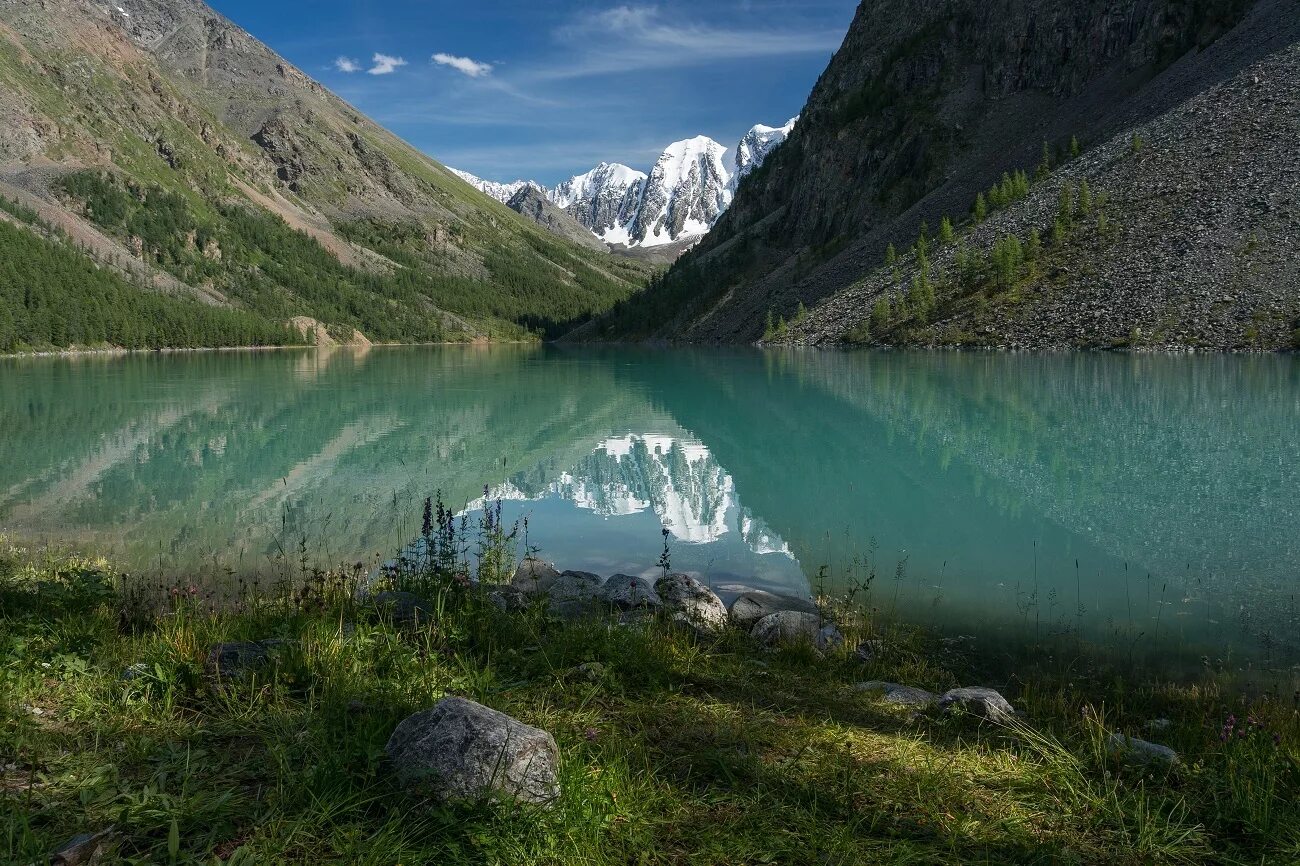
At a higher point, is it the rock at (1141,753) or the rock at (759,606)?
the rock at (1141,753)

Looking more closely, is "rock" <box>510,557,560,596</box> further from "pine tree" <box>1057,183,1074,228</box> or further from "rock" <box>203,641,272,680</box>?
"pine tree" <box>1057,183,1074,228</box>

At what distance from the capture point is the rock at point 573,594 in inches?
411

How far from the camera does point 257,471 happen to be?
25.8 metres

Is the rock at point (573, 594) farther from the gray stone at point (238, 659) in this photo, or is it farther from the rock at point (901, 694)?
the rock at point (901, 694)

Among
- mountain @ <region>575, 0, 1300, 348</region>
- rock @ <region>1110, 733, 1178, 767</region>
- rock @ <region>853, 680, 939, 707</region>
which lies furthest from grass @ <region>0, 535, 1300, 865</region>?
mountain @ <region>575, 0, 1300, 348</region>

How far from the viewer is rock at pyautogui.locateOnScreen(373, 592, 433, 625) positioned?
861cm

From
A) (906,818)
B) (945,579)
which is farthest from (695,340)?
(906,818)

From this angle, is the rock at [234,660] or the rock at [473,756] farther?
the rock at [234,660]

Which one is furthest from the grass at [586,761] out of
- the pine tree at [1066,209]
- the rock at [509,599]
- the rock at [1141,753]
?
the pine tree at [1066,209]

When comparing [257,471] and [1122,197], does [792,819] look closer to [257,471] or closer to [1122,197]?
[257,471]

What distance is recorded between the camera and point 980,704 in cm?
702

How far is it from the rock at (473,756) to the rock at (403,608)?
3294 mm

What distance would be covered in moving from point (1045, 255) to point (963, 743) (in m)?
91.9

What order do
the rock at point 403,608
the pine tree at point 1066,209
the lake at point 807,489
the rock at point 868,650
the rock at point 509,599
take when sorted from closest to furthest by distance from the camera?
the rock at point 403,608, the rock at point 509,599, the rock at point 868,650, the lake at point 807,489, the pine tree at point 1066,209
